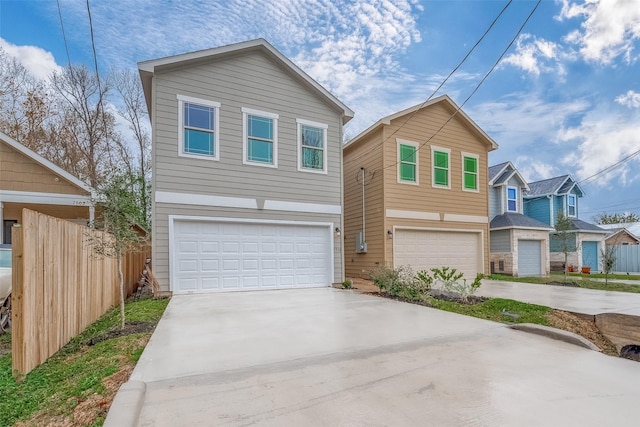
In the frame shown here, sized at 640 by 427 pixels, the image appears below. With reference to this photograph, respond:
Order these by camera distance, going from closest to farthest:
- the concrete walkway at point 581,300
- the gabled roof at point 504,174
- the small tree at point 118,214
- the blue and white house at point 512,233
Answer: the small tree at point 118,214, the concrete walkway at point 581,300, the blue and white house at point 512,233, the gabled roof at point 504,174

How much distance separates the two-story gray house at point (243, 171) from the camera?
28.3 ft

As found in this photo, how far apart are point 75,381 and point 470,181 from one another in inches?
539

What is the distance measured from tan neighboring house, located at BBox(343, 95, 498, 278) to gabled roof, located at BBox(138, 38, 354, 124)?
2421mm

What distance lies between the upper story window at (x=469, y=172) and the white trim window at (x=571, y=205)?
9.79 m

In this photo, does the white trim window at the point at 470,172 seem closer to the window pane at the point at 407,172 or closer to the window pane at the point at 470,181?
the window pane at the point at 470,181

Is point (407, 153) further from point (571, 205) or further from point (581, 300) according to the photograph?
point (571, 205)

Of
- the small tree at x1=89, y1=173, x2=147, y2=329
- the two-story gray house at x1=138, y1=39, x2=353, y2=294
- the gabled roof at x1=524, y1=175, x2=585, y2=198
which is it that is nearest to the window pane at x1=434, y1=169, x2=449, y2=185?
the two-story gray house at x1=138, y1=39, x2=353, y2=294

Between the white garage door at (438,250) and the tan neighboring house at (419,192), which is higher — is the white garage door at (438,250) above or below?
below

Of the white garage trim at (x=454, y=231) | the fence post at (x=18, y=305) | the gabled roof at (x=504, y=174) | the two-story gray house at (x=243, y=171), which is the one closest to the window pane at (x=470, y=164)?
the white garage trim at (x=454, y=231)

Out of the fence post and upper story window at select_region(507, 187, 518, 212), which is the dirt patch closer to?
the fence post

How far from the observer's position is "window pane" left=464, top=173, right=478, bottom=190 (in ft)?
44.6

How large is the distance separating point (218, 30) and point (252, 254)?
24.2ft

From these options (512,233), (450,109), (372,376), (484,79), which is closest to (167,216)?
(372,376)

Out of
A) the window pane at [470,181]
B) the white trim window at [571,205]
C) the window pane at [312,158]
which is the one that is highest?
the window pane at [312,158]
